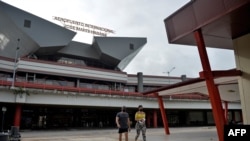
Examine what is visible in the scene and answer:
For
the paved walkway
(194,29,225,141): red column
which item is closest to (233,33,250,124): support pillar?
(194,29,225,141): red column

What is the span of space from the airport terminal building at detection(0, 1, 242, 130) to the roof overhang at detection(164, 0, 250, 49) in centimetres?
1777

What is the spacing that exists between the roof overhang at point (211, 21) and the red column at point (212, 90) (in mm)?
641

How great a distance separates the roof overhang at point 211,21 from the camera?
28.9 feet

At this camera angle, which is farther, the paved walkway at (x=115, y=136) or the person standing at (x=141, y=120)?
the paved walkway at (x=115, y=136)

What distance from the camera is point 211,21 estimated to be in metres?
9.46

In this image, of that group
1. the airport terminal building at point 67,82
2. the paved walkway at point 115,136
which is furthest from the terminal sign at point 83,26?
the paved walkway at point 115,136

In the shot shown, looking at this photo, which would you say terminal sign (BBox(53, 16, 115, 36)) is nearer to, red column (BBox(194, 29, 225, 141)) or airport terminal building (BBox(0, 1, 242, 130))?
airport terminal building (BBox(0, 1, 242, 130))

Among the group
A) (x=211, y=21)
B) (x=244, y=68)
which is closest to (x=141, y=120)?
Answer: (x=244, y=68)

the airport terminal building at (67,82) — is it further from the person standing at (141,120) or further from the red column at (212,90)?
the red column at (212,90)

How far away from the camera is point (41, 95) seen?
1057 inches

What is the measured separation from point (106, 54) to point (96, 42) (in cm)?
319

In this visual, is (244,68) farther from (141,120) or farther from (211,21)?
(141,120)

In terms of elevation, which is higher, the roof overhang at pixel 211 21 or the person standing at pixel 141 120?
the roof overhang at pixel 211 21

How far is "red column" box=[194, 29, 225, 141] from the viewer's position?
10.1 m
